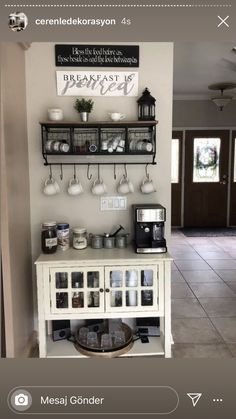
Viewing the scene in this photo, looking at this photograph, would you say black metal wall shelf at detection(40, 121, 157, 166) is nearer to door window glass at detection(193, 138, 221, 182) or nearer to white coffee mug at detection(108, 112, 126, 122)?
white coffee mug at detection(108, 112, 126, 122)

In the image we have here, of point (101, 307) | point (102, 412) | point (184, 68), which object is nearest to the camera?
point (102, 412)

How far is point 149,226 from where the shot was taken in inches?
82.4

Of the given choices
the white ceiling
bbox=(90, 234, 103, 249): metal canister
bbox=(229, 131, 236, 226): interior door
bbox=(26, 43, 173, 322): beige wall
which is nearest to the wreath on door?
bbox=(229, 131, 236, 226): interior door

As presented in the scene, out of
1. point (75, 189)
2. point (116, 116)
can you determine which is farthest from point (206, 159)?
point (75, 189)

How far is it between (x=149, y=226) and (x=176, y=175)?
4.06m

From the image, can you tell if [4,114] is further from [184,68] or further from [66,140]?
[184,68]

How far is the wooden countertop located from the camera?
75.0 inches

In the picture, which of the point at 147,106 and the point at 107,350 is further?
the point at 147,106

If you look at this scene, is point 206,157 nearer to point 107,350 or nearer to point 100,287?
point 100,287

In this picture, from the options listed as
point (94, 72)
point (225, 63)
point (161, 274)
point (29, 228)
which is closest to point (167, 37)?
point (161, 274)

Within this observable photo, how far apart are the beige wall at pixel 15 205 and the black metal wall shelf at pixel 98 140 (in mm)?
176

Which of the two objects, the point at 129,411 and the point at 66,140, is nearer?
the point at 129,411

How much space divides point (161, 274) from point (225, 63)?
9.50ft

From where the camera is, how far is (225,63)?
12.3 feet
